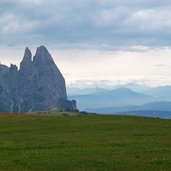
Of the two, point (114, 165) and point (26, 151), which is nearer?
point (114, 165)

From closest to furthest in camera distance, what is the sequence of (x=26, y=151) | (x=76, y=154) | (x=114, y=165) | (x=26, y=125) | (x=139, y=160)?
(x=114, y=165)
(x=139, y=160)
(x=76, y=154)
(x=26, y=151)
(x=26, y=125)

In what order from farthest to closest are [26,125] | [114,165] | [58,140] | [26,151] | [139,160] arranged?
[26,125], [58,140], [26,151], [139,160], [114,165]

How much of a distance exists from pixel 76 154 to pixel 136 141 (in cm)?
1067

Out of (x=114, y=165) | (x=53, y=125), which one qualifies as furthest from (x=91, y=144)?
(x=53, y=125)

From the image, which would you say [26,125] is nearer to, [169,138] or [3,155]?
[169,138]

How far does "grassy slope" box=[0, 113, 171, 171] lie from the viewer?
31453 millimetres

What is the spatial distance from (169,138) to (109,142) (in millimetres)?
7211

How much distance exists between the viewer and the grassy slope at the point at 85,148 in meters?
31.5

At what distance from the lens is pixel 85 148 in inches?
1576

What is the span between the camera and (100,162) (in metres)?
32.3

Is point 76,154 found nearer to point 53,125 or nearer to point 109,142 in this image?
point 109,142

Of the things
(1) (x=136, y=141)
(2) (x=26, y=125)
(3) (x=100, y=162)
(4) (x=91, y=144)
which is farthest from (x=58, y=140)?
(2) (x=26, y=125)

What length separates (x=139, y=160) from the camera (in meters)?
33.3

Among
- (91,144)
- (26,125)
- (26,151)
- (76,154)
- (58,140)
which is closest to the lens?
(76,154)
